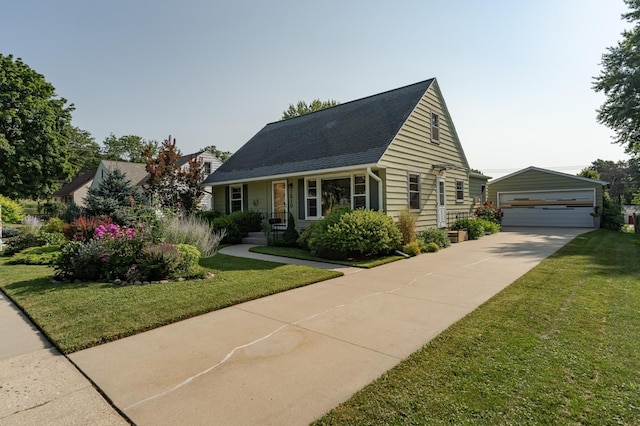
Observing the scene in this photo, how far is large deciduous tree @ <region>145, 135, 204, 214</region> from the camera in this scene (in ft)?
51.0

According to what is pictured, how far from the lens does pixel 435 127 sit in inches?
536

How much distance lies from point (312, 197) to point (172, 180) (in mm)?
7993

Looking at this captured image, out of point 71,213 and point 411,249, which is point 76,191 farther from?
point 411,249

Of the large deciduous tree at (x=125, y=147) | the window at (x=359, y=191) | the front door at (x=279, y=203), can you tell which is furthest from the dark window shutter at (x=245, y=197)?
the large deciduous tree at (x=125, y=147)

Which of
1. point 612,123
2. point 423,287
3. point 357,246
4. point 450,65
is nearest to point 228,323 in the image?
point 423,287

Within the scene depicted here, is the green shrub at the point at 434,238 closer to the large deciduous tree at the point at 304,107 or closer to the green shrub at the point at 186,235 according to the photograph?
the green shrub at the point at 186,235

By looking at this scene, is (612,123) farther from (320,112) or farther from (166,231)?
(166,231)

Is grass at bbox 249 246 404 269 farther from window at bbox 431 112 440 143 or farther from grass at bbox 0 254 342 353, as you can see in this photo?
window at bbox 431 112 440 143

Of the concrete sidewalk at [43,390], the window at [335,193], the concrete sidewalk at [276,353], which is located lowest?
the concrete sidewalk at [276,353]

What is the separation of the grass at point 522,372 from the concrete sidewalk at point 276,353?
0.26 m

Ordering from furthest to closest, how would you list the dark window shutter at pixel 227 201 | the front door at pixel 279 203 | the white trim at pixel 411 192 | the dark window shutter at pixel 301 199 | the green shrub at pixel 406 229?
the dark window shutter at pixel 227 201 < the front door at pixel 279 203 < the dark window shutter at pixel 301 199 < the white trim at pixel 411 192 < the green shrub at pixel 406 229

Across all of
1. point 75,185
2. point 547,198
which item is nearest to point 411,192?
point 547,198

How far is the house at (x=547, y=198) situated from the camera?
740 inches

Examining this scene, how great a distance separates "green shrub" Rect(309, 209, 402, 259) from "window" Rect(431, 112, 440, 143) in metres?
5.77
